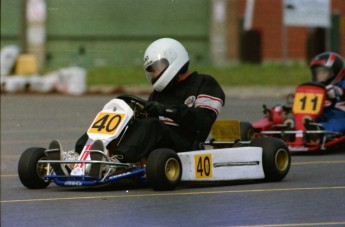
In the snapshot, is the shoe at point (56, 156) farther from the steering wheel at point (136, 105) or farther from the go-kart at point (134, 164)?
the steering wheel at point (136, 105)

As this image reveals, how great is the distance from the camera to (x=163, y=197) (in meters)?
9.73

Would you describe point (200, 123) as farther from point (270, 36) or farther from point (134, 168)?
point (270, 36)

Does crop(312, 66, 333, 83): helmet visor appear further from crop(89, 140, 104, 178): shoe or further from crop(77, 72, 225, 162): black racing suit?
crop(89, 140, 104, 178): shoe

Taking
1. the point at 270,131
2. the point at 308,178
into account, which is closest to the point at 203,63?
the point at 270,131

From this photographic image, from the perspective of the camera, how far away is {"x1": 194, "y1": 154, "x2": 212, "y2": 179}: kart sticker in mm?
10414

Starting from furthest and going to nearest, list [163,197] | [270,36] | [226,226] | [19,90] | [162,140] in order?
[270,36] < [19,90] < [162,140] < [163,197] < [226,226]

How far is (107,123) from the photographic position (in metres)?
10.4

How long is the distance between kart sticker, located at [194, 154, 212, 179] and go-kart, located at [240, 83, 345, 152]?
10.7ft

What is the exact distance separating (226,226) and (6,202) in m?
2.42

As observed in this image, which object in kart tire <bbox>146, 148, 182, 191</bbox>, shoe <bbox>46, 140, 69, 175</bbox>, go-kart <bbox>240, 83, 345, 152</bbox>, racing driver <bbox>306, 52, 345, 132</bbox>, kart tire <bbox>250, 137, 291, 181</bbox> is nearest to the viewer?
kart tire <bbox>146, 148, 182, 191</bbox>

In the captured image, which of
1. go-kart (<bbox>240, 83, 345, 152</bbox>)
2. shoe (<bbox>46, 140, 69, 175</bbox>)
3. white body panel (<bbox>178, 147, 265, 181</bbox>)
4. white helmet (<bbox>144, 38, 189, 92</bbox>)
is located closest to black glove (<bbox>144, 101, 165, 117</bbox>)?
white body panel (<bbox>178, 147, 265, 181</bbox>)

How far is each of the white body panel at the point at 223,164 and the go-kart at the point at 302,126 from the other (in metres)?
2.95

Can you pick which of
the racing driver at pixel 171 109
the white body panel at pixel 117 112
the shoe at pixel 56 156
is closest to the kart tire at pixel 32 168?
the shoe at pixel 56 156

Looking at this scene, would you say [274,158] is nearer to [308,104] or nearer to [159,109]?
[159,109]
